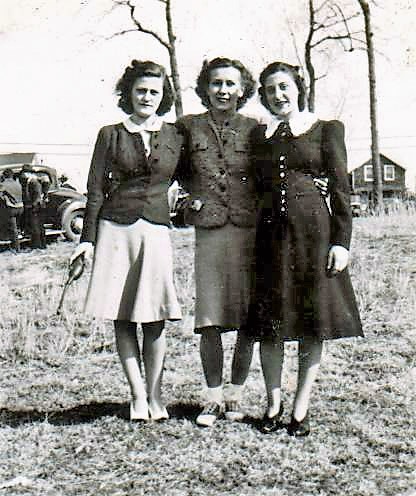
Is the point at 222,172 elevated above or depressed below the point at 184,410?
above

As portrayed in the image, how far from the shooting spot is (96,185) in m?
3.69

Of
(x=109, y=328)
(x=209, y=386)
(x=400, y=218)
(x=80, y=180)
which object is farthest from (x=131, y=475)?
(x=80, y=180)

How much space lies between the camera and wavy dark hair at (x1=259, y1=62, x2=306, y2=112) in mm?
3516

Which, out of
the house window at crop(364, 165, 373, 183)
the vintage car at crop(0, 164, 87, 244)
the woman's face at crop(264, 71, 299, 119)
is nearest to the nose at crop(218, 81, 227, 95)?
the woman's face at crop(264, 71, 299, 119)

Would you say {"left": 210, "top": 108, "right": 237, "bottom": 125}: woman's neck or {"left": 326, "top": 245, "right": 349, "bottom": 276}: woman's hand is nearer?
{"left": 326, "top": 245, "right": 349, "bottom": 276}: woman's hand

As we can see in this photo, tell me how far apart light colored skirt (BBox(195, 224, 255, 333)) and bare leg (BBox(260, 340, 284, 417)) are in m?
0.21

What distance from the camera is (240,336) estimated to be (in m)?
3.87

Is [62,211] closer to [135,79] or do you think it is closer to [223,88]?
[135,79]

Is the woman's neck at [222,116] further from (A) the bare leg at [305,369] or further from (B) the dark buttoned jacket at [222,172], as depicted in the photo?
(A) the bare leg at [305,369]

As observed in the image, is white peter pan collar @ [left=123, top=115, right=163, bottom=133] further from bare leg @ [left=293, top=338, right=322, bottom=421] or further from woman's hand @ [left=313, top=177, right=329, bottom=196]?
bare leg @ [left=293, top=338, right=322, bottom=421]

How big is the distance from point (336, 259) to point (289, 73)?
3.29ft

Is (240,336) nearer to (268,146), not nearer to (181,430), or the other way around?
(181,430)

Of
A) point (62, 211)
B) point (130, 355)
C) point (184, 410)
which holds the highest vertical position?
point (62, 211)

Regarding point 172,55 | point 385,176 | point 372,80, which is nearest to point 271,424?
point 372,80
